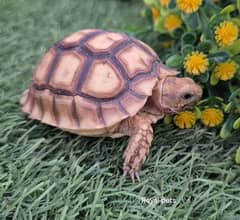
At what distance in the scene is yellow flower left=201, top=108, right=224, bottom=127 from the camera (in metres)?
1.91

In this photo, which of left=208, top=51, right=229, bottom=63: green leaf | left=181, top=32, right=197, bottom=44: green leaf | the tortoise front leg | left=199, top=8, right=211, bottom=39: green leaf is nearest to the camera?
the tortoise front leg

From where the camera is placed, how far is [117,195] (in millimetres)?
1646

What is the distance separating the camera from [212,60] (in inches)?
74.1

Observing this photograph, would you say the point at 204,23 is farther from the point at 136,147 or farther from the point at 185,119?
the point at 136,147

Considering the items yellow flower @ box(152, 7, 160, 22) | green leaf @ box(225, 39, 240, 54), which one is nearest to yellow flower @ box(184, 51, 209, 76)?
green leaf @ box(225, 39, 240, 54)

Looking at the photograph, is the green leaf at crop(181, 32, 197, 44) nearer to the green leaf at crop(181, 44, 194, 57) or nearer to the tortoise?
the green leaf at crop(181, 44, 194, 57)

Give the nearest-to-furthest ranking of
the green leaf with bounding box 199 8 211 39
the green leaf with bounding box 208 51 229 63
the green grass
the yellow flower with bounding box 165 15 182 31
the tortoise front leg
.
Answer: the green grass → the tortoise front leg → the green leaf with bounding box 208 51 229 63 → the green leaf with bounding box 199 8 211 39 → the yellow flower with bounding box 165 15 182 31

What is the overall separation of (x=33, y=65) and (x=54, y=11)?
887 millimetres

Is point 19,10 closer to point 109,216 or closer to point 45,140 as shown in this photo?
point 45,140

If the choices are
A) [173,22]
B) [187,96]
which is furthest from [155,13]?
[187,96]

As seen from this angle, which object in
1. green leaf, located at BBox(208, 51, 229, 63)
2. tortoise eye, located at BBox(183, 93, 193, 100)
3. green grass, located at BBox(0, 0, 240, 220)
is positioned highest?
green leaf, located at BBox(208, 51, 229, 63)

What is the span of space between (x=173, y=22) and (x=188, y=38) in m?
0.16

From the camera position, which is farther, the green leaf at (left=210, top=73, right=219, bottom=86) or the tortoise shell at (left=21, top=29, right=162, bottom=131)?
the green leaf at (left=210, top=73, right=219, bottom=86)

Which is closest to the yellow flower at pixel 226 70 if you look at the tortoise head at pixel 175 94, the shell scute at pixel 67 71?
the tortoise head at pixel 175 94
